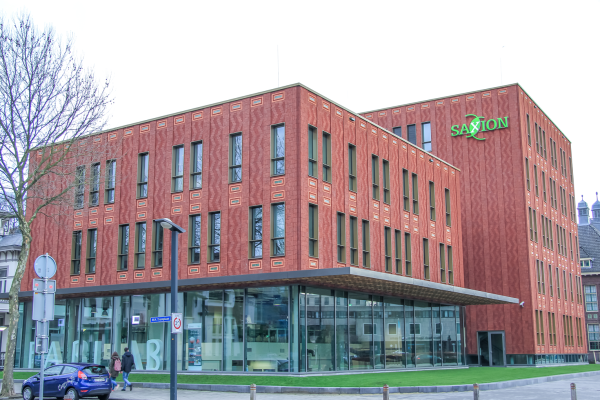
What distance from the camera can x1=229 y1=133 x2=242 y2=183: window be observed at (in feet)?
104

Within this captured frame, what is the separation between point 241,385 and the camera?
25703 mm

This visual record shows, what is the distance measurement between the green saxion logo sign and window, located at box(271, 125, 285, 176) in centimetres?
2350

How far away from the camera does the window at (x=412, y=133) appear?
52406 millimetres

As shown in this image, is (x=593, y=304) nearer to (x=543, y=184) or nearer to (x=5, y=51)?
(x=543, y=184)

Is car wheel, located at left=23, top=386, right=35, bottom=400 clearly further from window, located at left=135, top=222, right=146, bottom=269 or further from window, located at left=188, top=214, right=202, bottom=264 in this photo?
window, located at left=135, top=222, right=146, bottom=269

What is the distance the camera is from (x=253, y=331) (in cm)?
2944

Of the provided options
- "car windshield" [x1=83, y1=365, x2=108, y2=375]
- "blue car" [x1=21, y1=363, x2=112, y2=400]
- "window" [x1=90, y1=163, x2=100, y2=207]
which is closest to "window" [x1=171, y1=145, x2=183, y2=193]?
"window" [x1=90, y1=163, x2=100, y2=207]

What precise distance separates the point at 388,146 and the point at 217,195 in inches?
408

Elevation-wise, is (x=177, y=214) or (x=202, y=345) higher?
(x=177, y=214)

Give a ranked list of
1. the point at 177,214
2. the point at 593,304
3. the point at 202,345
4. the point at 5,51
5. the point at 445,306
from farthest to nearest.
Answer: the point at 593,304
the point at 445,306
the point at 177,214
the point at 202,345
the point at 5,51

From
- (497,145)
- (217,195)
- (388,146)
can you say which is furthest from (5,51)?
(497,145)

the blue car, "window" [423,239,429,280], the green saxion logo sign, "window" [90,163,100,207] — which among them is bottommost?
the blue car

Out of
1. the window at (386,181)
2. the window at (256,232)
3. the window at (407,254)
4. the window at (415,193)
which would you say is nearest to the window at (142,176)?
the window at (256,232)

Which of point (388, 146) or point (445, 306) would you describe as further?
point (445, 306)
